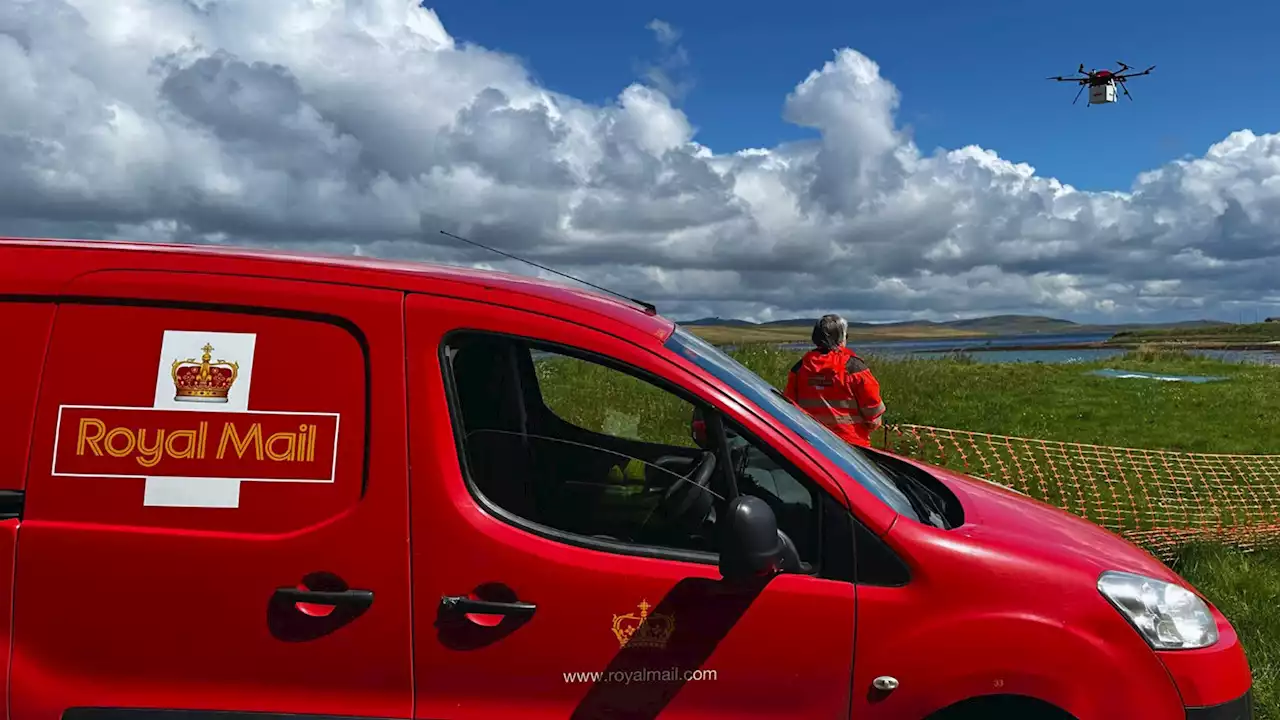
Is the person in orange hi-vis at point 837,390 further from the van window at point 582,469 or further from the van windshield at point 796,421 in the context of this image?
the van window at point 582,469

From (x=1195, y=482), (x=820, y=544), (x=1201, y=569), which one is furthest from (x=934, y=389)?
(x=820, y=544)

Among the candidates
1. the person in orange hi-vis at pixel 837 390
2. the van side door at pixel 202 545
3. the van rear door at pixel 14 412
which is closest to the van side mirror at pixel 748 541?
the van side door at pixel 202 545

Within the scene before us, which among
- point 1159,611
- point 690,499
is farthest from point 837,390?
point 690,499

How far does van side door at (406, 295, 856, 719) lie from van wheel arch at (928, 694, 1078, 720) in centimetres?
32

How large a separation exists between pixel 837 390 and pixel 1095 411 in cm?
1323

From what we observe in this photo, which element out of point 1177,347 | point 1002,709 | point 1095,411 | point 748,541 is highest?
point 1177,347

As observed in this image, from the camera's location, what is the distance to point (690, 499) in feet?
9.15

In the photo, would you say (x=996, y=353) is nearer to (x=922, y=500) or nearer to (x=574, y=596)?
(x=922, y=500)

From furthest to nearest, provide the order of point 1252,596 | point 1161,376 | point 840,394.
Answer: point 1161,376
point 840,394
point 1252,596

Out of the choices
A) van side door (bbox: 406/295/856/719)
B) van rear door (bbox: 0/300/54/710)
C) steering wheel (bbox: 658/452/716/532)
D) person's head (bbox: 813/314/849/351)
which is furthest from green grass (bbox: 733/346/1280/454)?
van rear door (bbox: 0/300/54/710)

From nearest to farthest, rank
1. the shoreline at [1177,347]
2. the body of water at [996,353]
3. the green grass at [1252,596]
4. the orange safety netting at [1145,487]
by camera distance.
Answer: the green grass at [1252,596] < the orange safety netting at [1145,487] < the body of water at [996,353] < the shoreline at [1177,347]

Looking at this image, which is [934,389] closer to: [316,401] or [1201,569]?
[1201,569]

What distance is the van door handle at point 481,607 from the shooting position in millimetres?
2428

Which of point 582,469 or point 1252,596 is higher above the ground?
point 582,469
